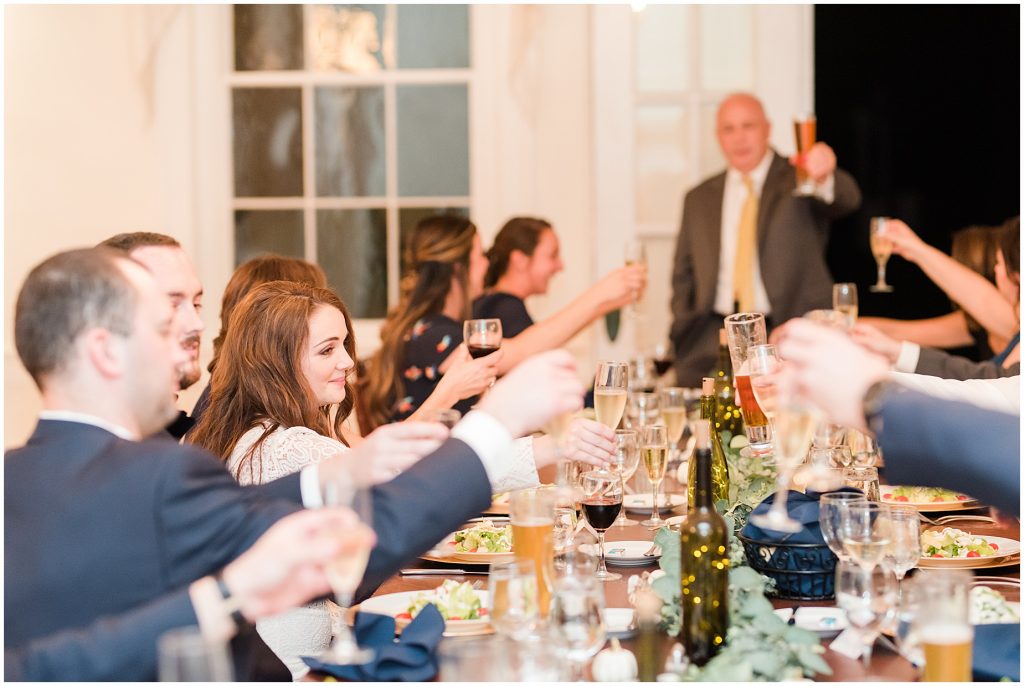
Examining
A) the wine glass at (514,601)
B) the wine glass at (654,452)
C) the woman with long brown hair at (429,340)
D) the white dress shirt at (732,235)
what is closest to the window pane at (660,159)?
the white dress shirt at (732,235)

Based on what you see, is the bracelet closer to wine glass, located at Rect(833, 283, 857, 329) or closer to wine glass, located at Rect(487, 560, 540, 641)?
wine glass, located at Rect(487, 560, 540, 641)

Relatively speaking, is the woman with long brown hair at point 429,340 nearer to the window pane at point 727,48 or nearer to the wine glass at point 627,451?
the wine glass at point 627,451

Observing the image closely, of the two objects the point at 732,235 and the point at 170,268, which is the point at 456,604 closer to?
the point at 170,268

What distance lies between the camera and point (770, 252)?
5004 mm

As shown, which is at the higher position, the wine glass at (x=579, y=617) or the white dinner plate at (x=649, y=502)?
the wine glass at (x=579, y=617)

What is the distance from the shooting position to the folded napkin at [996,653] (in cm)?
142

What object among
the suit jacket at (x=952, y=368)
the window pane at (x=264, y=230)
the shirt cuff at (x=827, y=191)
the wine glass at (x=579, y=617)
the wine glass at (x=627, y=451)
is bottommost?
the wine glass at (x=579, y=617)

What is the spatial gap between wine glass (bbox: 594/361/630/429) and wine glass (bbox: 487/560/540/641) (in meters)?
0.84

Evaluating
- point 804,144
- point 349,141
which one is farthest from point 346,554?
point 349,141

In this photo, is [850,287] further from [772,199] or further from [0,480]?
[0,480]

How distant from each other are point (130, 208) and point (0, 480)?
170 inches

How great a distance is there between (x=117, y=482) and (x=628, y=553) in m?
1.06

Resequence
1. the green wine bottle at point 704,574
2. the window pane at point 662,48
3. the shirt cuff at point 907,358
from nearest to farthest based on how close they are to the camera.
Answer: the green wine bottle at point 704,574 < the shirt cuff at point 907,358 < the window pane at point 662,48

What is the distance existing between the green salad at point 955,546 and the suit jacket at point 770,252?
9.42 feet
